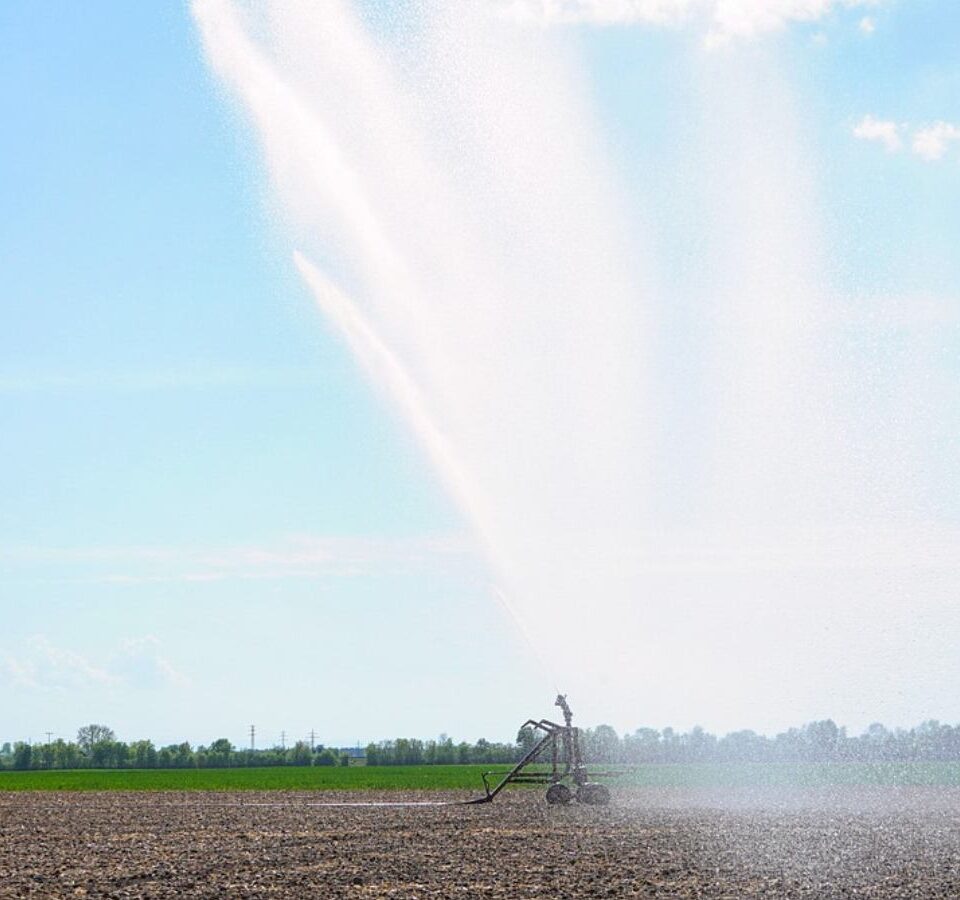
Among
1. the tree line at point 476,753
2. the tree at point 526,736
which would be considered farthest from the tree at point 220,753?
the tree at point 526,736

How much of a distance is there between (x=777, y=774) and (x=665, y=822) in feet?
172

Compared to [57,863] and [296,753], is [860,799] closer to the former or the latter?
[57,863]

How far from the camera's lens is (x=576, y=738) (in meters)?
47.1

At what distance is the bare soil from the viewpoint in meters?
23.8

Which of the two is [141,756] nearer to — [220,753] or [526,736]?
[220,753]

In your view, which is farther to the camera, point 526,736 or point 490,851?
point 526,736

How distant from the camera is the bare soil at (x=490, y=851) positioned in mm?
23750

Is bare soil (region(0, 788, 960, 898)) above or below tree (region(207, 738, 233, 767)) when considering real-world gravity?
below

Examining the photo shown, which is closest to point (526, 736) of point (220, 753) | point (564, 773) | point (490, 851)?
point (564, 773)

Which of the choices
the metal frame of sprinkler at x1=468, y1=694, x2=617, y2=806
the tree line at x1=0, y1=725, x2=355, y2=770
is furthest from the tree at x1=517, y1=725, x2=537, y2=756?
the tree line at x1=0, y1=725, x2=355, y2=770

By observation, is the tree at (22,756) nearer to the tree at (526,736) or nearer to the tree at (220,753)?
the tree at (220,753)

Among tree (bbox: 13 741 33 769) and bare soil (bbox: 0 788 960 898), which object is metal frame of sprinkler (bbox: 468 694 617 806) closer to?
bare soil (bbox: 0 788 960 898)

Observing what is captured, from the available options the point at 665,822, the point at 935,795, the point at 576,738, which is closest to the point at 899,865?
the point at 665,822

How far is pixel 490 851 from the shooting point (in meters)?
29.6
